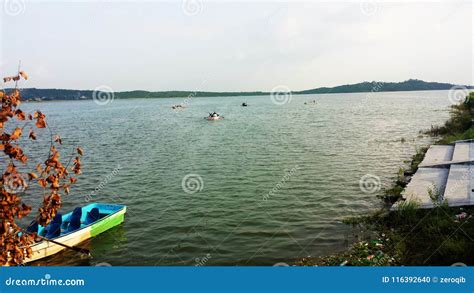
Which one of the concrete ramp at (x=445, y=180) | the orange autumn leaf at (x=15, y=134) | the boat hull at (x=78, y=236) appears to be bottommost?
the boat hull at (x=78, y=236)

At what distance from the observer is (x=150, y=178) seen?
26156 millimetres

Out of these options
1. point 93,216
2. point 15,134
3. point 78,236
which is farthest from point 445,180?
point 15,134

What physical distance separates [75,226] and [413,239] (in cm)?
1472

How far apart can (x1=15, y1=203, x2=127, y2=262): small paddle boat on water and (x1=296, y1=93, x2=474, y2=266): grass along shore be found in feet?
31.3

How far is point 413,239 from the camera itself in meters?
13.1

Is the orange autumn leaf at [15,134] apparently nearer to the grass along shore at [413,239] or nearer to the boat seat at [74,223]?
the grass along shore at [413,239]

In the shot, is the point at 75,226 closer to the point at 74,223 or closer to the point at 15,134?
the point at 74,223

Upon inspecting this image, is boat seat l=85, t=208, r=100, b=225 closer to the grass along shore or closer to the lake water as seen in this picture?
the lake water

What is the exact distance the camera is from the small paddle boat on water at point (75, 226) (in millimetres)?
14719

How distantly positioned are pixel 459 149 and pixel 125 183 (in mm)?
23568

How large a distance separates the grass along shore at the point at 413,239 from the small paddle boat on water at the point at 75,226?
31.3ft

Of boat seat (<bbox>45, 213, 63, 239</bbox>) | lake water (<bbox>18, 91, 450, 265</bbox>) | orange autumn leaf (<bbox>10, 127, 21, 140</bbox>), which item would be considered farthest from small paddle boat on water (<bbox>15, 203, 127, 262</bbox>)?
orange autumn leaf (<bbox>10, 127, 21, 140</bbox>)

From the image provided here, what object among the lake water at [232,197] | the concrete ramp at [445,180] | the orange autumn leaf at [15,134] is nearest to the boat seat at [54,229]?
the lake water at [232,197]
